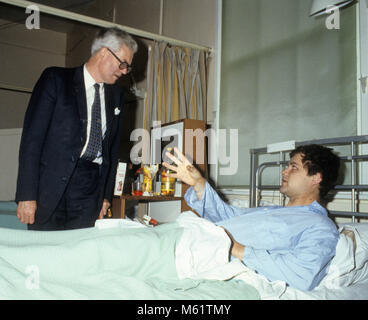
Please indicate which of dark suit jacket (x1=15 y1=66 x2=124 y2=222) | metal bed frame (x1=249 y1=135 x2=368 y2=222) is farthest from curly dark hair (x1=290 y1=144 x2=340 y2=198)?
dark suit jacket (x1=15 y1=66 x2=124 y2=222)

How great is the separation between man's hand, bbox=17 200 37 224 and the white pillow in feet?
4.24

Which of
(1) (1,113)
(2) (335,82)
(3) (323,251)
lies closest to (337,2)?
(2) (335,82)

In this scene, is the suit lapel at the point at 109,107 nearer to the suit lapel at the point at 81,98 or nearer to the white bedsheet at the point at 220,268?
the suit lapel at the point at 81,98

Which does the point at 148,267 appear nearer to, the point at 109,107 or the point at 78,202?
the point at 78,202

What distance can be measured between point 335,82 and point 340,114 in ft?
0.64

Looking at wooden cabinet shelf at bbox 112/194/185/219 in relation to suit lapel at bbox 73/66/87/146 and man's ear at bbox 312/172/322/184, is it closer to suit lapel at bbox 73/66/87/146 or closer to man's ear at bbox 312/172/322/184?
suit lapel at bbox 73/66/87/146

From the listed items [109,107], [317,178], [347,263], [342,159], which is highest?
[109,107]

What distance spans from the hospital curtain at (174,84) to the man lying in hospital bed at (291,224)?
1.21 m

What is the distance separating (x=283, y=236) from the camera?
145 cm

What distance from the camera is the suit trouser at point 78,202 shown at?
1792 millimetres

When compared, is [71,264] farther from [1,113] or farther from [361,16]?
[1,113]

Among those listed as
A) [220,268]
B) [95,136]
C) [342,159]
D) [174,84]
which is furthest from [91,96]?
[342,159]

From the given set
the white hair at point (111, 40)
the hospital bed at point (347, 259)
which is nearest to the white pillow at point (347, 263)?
the hospital bed at point (347, 259)

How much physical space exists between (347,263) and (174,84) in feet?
6.42
